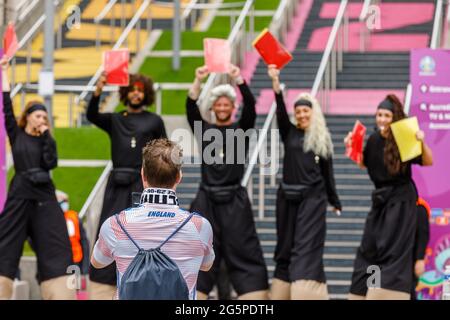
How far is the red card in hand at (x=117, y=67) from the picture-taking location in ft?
42.3

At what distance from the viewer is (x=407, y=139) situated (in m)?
12.4

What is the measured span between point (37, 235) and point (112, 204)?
703mm

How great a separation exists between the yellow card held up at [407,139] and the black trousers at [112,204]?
225 centimetres

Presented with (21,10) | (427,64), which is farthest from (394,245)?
(21,10)

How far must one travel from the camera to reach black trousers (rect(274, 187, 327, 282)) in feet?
41.9

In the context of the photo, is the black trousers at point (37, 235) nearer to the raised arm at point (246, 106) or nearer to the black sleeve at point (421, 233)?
the raised arm at point (246, 106)

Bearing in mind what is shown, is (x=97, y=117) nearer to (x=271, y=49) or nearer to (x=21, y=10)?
(x=271, y=49)

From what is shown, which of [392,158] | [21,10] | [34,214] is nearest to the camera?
[392,158]

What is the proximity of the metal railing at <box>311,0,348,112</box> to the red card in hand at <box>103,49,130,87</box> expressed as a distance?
15.2 feet

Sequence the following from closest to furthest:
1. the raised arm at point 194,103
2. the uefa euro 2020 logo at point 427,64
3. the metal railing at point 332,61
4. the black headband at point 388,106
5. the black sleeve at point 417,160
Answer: the black sleeve at point 417,160, the black headband at point 388,106, the raised arm at point 194,103, the uefa euro 2020 logo at point 427,64, the metal railing at point 332,61

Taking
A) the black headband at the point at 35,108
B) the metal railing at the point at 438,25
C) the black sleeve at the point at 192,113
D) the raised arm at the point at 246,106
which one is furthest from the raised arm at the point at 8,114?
the metal railing at the point at 438,25

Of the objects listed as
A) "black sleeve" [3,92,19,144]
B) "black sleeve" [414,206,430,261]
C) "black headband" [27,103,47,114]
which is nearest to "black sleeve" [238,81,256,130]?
"black sleeve" [414,206,430,261]
